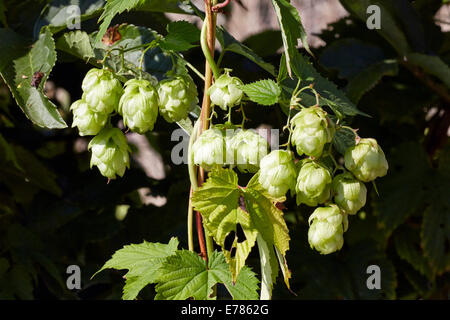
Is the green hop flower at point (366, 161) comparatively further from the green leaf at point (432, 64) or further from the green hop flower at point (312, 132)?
the green leaf at point (432, 64)

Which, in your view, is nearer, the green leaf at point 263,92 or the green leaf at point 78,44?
the green leaf at point 263,92

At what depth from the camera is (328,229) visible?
64 centimetres

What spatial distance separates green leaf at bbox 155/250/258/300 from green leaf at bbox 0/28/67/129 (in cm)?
23

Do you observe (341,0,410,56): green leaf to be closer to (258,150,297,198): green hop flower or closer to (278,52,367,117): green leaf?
(278,52,367,117): green leaf

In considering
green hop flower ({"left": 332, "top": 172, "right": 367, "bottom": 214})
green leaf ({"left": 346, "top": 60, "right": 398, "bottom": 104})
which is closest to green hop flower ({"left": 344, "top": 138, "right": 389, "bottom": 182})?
green hop flower ({"left": 332, "top": 172, "right": 367, "bottom": 214})

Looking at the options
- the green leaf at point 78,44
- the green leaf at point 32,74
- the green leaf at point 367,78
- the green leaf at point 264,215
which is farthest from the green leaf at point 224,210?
the green leaf at point 367,78

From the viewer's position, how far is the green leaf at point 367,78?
1.11m

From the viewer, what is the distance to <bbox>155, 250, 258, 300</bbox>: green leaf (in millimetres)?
701

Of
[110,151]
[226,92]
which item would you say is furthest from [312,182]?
[110,151]

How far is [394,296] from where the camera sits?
1352mm

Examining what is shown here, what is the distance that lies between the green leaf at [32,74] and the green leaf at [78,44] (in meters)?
0.03
